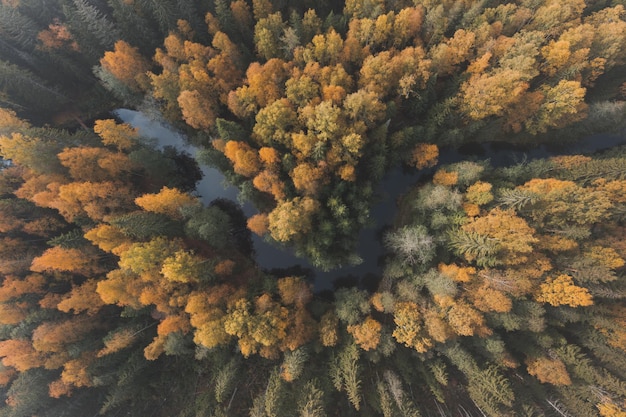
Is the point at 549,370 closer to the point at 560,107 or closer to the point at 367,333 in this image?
the point at 367,333

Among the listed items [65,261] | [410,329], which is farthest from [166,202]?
[410,329]

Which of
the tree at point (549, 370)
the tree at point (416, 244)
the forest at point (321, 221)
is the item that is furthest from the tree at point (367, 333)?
the tree at point (549, 370)

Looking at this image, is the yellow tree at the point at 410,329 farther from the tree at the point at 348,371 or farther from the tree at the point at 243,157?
the tree at the point at 243,157

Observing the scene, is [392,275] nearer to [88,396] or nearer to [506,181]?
[506,181]

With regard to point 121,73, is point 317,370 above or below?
Result: below

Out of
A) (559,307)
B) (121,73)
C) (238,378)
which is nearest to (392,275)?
(559,307)

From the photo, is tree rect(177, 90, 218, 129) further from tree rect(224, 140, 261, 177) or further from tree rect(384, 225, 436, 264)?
tree rect(384, 225, 436, 264)
